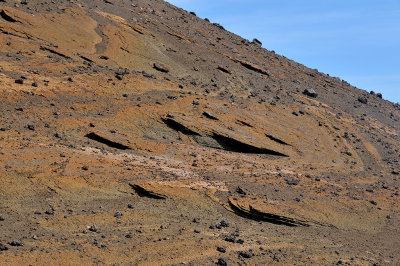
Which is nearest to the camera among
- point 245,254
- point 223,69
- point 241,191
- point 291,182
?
point 245,254

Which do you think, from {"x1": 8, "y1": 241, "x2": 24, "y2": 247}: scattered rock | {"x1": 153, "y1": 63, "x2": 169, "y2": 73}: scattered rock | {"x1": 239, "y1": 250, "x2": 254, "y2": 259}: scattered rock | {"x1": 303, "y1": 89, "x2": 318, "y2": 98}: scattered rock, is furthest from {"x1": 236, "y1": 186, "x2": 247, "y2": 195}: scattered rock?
{"x1": 303, "y1": 89, "x2": 318, "y2": 98}: scattered rock

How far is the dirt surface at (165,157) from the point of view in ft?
28.6

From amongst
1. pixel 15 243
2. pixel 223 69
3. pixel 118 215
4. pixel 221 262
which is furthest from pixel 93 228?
A: pixel 223 69

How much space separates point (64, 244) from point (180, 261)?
1.91 metres

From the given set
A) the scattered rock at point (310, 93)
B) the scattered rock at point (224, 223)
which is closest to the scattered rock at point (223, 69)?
the scattered rock at point (310, 93)

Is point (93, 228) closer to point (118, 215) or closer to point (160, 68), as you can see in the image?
point (118, 215)

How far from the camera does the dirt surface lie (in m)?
8.71

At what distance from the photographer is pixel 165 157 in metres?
11.9

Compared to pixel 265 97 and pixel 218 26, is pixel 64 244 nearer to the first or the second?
pixel 265 97

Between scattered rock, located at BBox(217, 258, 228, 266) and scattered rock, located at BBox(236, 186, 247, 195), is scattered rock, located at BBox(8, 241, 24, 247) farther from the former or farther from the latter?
scattered rock, located at BBox(236, 186, 247, 195)

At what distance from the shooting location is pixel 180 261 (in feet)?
26.3

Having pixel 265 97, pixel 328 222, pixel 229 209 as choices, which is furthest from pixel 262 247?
pixel 265 97

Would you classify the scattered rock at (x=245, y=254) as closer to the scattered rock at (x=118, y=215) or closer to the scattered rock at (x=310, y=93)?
the scattered rock at (x=118, y=215)

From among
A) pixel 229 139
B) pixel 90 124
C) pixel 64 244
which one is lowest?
pixel 64 244
